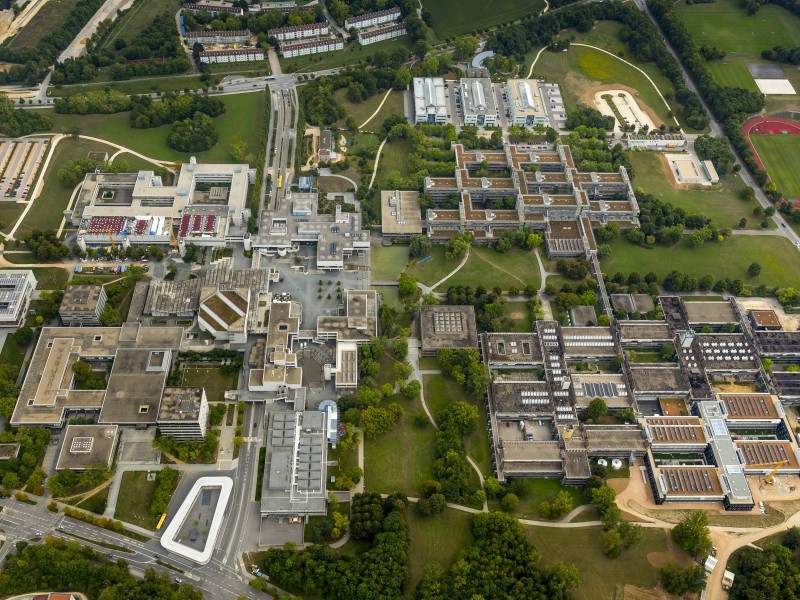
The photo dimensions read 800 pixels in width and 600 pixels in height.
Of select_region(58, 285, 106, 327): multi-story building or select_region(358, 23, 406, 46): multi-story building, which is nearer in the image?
select_region(58, 285, 106, 327): multi-story building

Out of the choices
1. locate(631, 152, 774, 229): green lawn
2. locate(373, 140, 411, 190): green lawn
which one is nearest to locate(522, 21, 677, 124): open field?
locate(631, 152, 774, 229): green lawn

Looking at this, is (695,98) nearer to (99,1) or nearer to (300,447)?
(300,447)

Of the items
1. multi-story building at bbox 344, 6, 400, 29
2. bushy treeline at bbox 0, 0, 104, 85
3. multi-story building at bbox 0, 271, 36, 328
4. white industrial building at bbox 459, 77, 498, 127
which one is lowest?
multi-story building at bbox 0, 271, 36, 328

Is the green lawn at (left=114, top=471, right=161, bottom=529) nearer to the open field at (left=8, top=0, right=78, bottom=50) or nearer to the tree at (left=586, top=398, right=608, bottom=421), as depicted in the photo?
the tree at (left=586, top=398, right=608, bottom=421)

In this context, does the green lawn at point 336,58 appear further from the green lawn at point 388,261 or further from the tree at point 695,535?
the tree at point 695,535

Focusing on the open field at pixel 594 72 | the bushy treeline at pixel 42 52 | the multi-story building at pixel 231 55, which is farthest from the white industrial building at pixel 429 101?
the bushy treeline at pixel 42 52

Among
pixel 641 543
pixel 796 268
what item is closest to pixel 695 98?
pixel 796 268
